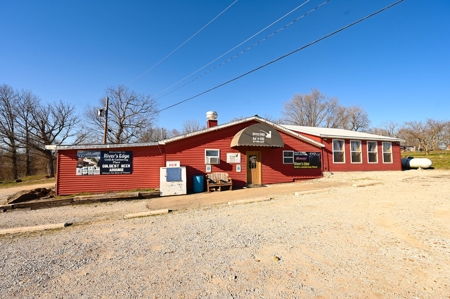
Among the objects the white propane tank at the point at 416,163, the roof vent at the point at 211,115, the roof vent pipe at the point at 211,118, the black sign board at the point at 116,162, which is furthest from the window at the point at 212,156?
the white propane tank at the point at 416,163

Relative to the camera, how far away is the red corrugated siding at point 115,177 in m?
10.7

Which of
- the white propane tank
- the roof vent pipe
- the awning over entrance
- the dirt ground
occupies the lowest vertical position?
the dirt ground

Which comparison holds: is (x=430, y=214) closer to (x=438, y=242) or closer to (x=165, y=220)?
(x=438, y=242)

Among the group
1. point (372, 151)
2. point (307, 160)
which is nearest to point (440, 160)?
point (372, 151)

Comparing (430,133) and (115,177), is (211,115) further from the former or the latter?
(430,133)

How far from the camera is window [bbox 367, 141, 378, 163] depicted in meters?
18.5

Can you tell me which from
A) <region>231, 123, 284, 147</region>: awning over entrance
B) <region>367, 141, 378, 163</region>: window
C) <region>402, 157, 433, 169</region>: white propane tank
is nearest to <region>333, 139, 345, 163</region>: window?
<region>367, 141, 378, 163</region>: window

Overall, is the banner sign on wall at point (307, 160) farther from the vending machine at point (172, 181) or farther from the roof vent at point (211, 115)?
the vending machine at point (172, 181)

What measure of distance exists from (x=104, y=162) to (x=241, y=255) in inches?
388

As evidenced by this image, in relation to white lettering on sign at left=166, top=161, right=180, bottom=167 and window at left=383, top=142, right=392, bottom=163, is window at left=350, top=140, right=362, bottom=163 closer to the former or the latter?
window at left=383, top=142, right=392, bottom=163

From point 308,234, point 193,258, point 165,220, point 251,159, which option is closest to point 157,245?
point 193,258

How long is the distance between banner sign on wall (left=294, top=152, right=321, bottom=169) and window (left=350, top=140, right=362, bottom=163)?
408cm

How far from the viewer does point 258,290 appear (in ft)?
9.16

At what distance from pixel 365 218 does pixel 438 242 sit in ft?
5.63
